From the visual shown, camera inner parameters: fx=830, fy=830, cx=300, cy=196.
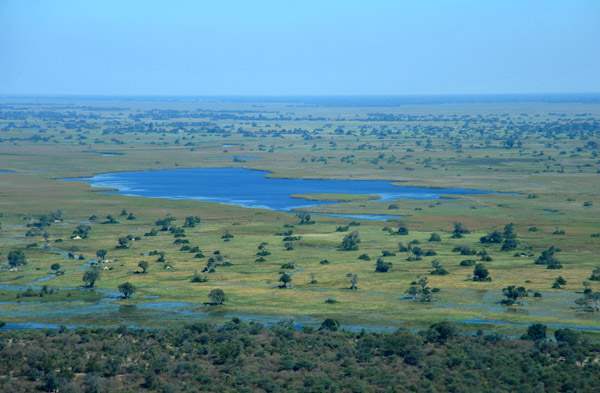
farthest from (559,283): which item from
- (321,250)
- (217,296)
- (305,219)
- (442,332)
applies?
(305,219)

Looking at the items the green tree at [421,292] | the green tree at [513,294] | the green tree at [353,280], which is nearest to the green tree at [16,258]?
the green tree at [353,280]

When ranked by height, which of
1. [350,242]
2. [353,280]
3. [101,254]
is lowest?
[350,242]

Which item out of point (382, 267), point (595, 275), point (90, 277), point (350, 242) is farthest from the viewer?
point (350, 242)

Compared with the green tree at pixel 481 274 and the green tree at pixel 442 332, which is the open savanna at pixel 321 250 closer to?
the green tree at pixel 481 274

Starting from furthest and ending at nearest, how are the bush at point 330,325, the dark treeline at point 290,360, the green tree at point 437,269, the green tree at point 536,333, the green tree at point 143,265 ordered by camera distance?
the green tree at point 143,265 < the green tree at point 437,269 < the bush at point 330,325 < the green tree at point 536,333 < the dark treeline at point 290,360

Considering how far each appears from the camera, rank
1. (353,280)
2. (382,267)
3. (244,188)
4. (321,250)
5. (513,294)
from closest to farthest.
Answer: (513,294) < (353,280) < (382,267) < (321,250) < (244,188)

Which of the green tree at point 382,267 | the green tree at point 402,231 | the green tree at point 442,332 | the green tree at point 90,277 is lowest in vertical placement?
the green tree at point 402,231

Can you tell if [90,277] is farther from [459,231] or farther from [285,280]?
[459,231]
